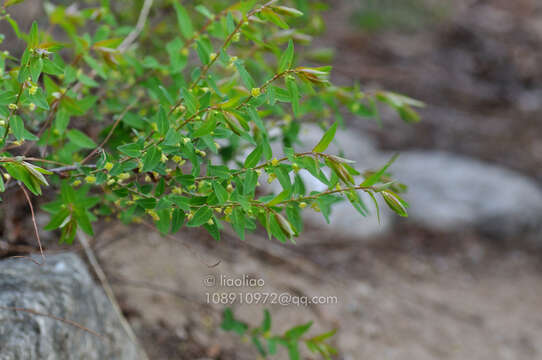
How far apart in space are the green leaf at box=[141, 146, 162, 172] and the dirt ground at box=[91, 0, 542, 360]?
29 centimetres

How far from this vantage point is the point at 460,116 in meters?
4.45

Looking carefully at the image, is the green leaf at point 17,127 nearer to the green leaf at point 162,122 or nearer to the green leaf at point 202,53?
the green leaf at point 162,122

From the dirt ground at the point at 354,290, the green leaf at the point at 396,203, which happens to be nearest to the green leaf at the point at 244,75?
the green leaf at the point at 396,203

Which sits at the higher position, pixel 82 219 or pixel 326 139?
pixel 326 139

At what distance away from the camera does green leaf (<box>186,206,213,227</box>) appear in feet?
3.15

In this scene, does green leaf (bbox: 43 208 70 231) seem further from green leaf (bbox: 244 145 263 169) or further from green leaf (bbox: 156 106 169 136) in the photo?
green leaf (bbox: 244 145 263 169)

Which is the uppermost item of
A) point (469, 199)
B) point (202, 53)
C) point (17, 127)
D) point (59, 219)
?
point (469, 199)

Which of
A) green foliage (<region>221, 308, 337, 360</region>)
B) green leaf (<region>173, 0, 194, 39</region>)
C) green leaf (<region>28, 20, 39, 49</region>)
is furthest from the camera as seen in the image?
green foliage (<region>221, 308, 337, 360</region>)

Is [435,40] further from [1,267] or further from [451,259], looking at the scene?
[1,267]

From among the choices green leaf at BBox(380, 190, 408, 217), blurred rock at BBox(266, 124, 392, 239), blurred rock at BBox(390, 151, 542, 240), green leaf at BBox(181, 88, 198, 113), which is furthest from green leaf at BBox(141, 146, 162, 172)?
blurred rock at BBox(390, 151, 542, 240)

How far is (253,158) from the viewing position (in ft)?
3.33

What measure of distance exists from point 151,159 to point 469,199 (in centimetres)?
332

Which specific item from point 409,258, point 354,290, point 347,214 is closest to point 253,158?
point 354,290

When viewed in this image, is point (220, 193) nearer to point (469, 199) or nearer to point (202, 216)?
point (202, 216)
